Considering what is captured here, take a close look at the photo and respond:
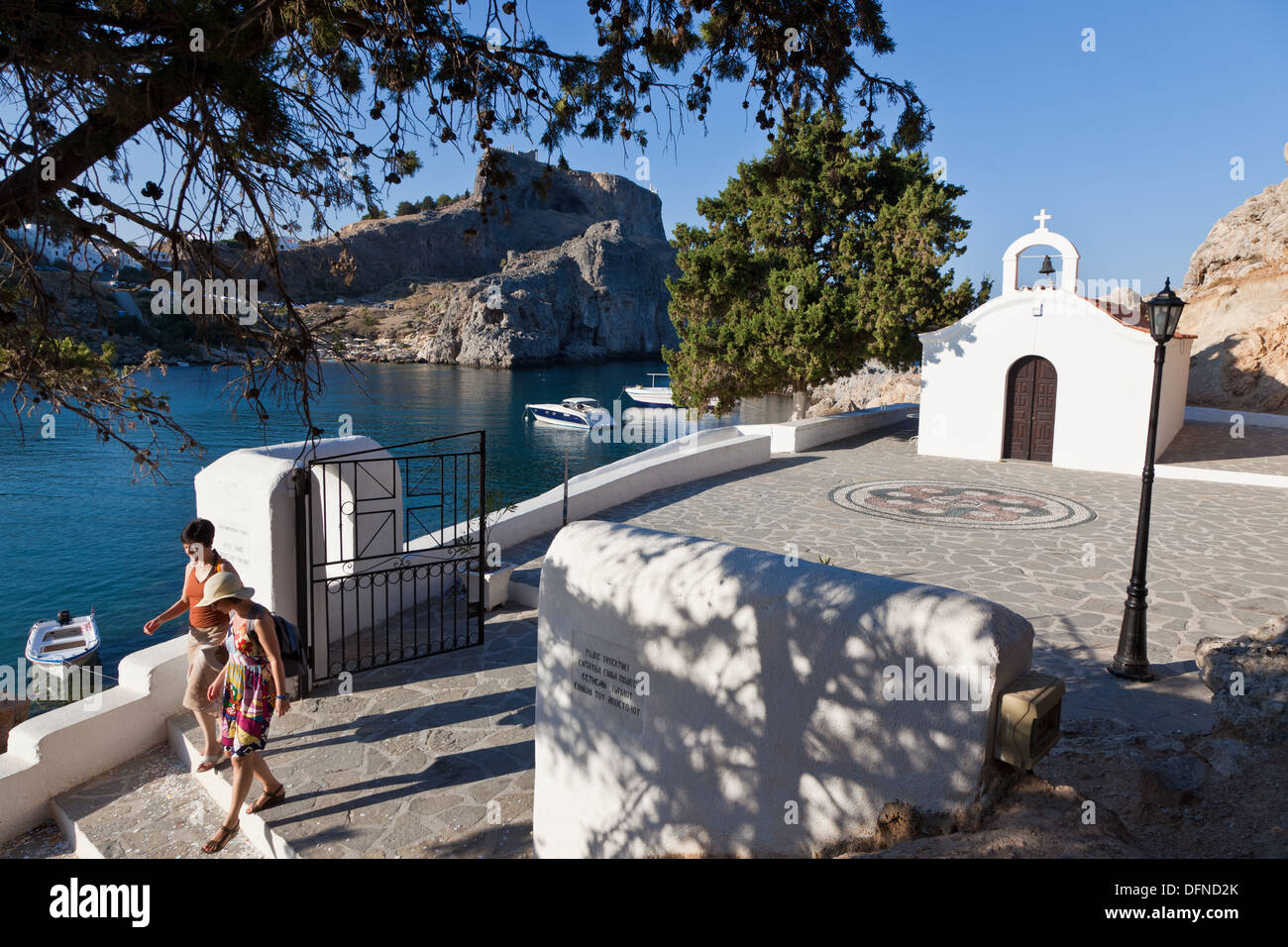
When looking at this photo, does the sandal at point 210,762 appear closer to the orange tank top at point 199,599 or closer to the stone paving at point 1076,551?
the orange tank top at point 199,599

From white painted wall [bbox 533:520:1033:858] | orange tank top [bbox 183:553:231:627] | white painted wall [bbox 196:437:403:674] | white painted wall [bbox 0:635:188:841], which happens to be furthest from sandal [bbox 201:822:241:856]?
white painted wall [bbox 533:520:1033:858]

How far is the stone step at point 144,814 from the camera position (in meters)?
5.04

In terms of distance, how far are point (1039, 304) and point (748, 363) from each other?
26.0 ft

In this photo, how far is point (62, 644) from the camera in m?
15.8

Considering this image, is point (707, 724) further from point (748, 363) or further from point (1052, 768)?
point (748, 363)

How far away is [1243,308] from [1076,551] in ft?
84.1

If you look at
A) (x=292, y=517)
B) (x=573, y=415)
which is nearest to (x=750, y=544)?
(x=292, y=517)

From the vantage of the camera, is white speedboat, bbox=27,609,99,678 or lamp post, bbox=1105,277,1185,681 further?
white speedboat, bbox=27,609,99,678

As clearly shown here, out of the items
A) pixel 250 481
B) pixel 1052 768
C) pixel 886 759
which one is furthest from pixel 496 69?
pixel 1052 768

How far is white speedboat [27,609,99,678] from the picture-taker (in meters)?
15.1

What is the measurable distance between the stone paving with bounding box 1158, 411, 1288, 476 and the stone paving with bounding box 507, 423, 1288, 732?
2.28 metres

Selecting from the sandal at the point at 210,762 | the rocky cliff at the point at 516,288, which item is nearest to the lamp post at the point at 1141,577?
the sandal at the point at 210,762

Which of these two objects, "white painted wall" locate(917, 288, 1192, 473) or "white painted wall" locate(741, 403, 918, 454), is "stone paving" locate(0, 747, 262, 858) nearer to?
"white painted wall" locate(741, 403, 918, 454)

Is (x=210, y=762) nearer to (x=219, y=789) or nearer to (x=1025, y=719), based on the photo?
(x=219, y=789)
